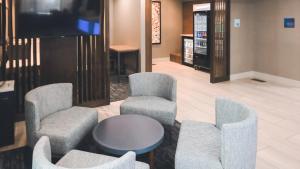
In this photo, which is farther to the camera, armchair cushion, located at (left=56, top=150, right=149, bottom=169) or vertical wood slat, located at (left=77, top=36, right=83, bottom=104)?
vertical wood slat, located at (left=77, top=36, right=83, bottom=104)

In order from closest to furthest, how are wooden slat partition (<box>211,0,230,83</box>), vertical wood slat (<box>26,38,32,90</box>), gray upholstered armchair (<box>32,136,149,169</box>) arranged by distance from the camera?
gray upholstered armchair (<box>32,136,149,169</box>) → vertical wood slat (<box>26,38,32,90</box>) → wooden slat partition (<box>211,0,230,83</box>)

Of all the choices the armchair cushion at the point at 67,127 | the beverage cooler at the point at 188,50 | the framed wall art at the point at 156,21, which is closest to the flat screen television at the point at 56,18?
the armchair cushion at the point at 67,127

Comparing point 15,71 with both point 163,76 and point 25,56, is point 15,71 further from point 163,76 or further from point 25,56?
point 163,76

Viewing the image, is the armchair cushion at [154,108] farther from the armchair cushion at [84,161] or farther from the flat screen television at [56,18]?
the flat screen television at [56,18]

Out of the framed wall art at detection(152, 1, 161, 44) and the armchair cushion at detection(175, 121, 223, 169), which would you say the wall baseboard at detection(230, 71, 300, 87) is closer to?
the framed wall art at detection(152, 1, 161, 44)

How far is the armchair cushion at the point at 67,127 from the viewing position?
9.32 feet

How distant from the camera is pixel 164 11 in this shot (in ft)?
31.7

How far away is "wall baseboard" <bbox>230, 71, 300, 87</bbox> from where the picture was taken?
6.46 meters

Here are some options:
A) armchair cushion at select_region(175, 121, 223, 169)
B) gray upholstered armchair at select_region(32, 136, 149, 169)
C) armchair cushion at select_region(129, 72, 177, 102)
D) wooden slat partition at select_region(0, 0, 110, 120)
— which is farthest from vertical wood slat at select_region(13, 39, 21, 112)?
armchair cushion at select_region(175, 121, 223, 169)

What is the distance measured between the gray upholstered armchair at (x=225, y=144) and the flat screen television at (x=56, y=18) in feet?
8.15

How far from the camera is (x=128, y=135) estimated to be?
2.77 metres

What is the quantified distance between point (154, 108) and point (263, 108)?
7.87ft

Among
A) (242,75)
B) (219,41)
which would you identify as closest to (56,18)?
(219,41)

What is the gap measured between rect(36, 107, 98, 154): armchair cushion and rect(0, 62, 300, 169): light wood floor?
1.23 m
